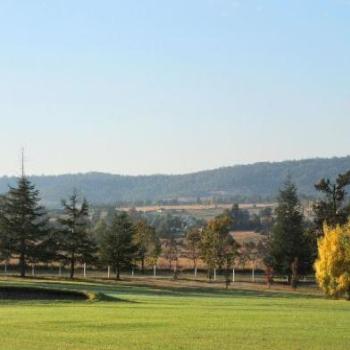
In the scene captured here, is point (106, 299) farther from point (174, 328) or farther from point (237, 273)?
point (237, 273)

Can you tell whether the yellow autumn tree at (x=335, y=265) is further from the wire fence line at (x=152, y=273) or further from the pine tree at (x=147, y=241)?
the pine tree at (x=147, y=241)

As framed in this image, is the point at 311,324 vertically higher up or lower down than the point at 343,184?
lower down

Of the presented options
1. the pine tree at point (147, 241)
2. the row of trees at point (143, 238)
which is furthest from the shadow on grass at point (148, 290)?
the pine tree at point (147, 241)

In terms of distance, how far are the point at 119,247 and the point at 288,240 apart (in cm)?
2218

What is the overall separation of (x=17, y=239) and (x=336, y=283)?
3370cm

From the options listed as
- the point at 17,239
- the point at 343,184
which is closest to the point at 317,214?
the point at 343,184

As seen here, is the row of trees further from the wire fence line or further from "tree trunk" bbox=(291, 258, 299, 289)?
the wire fence line

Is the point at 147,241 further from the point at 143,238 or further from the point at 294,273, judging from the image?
the point at 294,273

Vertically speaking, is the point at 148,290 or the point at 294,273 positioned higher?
the point at 294,273

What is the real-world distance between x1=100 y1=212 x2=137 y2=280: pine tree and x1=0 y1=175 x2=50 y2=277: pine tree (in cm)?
930

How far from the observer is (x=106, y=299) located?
4391cm

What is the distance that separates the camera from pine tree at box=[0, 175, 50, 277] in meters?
82.0

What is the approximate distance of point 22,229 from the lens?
82.3m

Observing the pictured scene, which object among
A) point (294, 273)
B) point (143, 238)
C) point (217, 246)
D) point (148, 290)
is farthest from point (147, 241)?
point (148, 290)
